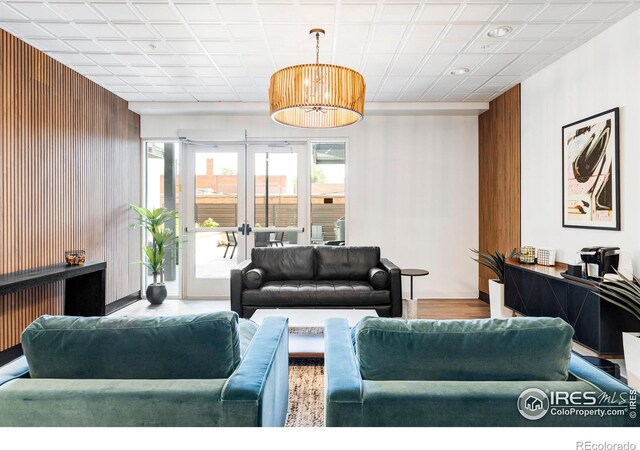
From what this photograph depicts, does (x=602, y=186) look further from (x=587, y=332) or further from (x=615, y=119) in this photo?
(x=587, y=332)

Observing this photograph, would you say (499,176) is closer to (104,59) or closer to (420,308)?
(420,308)

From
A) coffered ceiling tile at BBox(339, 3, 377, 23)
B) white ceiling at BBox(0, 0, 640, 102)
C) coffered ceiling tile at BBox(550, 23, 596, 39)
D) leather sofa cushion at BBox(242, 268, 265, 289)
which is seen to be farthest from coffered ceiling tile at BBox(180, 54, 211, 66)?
Result: coffered ceiling tile at BBox(550, 23, 596, 39)

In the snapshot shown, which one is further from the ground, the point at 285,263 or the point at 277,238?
the point at 277,238

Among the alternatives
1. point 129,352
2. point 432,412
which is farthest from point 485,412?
point 129,352

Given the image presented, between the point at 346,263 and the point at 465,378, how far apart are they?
11.0 feet

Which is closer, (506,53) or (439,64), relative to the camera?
(506,53)

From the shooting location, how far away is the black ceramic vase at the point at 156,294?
518cm

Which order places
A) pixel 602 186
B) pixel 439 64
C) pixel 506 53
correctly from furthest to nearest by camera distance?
pixel 439 64
pixel 506 53
pixel 602 186

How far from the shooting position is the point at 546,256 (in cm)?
373

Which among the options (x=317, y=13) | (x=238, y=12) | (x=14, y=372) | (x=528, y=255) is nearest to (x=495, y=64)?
(x=528, y=255)

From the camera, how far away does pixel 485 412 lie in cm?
111

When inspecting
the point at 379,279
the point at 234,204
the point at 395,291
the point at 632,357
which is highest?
the point at 234,204

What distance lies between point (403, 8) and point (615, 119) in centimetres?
189

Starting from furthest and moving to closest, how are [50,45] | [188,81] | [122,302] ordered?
[122,302], [188,81], [50,45]
